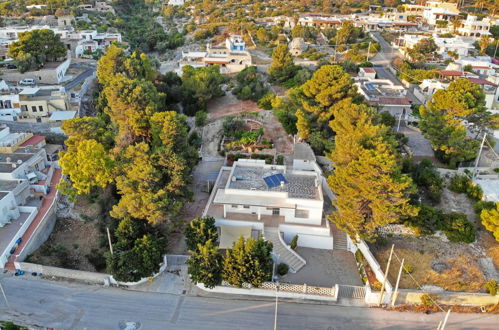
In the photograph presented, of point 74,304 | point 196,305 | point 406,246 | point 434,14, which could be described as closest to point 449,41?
point 434,14

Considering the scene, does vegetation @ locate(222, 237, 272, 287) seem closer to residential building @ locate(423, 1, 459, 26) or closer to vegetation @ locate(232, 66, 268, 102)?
vegetation @ locate(232, 66, 268, 102)

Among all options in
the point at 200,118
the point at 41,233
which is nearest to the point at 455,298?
the point at 41,233

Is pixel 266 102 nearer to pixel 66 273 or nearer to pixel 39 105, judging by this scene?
pixel 39 105

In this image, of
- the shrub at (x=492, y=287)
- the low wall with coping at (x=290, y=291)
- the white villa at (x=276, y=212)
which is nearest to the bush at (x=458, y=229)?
the shrub at (x=492, y=287)

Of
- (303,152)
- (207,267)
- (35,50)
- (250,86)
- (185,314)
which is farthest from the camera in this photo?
(35,50)

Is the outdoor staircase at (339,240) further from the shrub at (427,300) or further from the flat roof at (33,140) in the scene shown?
the flat roof at (33,140)
